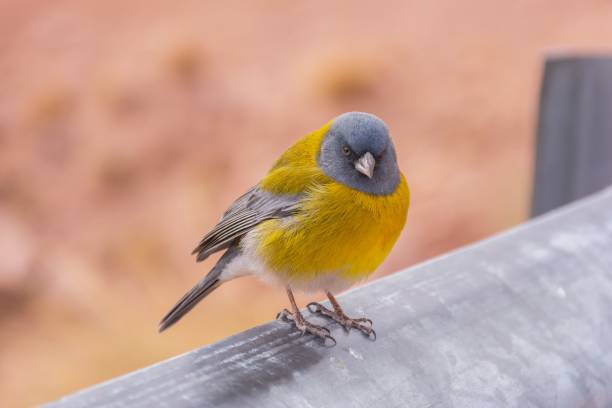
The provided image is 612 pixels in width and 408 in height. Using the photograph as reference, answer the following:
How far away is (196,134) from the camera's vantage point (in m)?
13.5

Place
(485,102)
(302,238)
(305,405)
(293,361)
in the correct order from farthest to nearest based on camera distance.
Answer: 1. (485,102)
2. (302,238)
3. (293,361)
4. (305,405)

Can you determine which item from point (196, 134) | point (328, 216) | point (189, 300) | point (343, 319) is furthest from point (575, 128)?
point (196, 134)

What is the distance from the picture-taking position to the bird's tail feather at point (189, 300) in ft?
10.1

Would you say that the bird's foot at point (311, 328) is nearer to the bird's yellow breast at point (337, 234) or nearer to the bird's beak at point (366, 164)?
the bird's yellow breast at point (337, 234)

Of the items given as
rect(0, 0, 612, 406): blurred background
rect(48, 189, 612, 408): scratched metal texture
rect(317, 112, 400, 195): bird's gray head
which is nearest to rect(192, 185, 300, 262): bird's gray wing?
rect(317, 112, 400, 195): bird's gray head

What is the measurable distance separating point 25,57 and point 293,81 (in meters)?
5.58

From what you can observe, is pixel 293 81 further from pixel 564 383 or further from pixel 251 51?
pixel 564 383

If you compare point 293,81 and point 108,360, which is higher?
point 293,81

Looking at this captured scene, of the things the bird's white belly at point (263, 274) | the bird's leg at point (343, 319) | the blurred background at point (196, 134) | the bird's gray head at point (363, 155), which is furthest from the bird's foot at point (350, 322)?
the blurred background at point (196, 134)

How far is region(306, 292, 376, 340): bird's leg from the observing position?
169cm

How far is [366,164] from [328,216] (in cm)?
19

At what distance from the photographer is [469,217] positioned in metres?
9.85

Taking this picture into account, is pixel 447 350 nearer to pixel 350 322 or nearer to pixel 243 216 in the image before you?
pixel 350 322

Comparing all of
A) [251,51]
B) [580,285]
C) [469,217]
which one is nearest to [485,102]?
[469,217]
